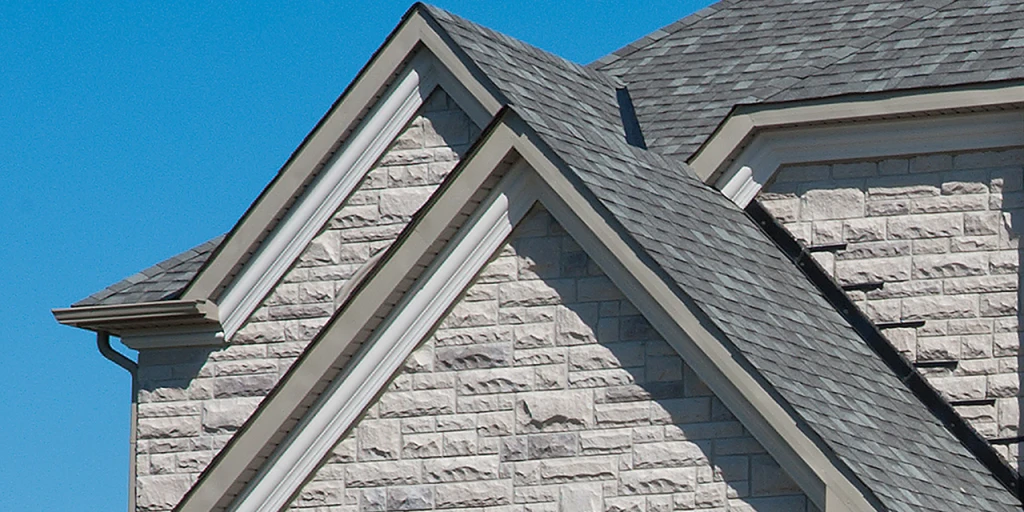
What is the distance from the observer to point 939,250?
1382cm

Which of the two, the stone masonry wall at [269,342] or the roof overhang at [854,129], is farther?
the stone masonry wall at [269,342]

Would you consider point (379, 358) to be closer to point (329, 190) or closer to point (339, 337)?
point (339, 337)

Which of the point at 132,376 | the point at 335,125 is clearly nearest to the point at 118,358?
the point at 132,376

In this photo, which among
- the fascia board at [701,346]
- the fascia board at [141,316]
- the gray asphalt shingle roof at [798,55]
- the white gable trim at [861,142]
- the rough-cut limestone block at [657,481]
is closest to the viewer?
the fascia board at [701,346]

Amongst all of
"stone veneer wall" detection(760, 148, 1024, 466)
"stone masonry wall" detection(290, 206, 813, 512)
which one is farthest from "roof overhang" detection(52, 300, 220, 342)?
"stone veneer wall" detection(760, 148, 1024, 466)

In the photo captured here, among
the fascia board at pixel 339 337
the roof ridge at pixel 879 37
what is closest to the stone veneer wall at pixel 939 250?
the roof ridge at pixel 879 37

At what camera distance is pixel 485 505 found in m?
10.5

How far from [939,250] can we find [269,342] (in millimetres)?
5165

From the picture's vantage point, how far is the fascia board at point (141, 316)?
14.6 metres

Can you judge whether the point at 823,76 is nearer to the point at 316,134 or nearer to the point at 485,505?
the point at 316,134

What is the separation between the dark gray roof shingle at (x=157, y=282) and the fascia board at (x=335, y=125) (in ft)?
1.58

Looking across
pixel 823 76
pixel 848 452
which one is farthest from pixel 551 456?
pixel 823 76

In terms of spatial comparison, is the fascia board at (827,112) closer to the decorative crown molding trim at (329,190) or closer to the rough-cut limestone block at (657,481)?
the decorative crown molding trim at (329,190)

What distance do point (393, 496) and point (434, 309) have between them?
3.58ft
